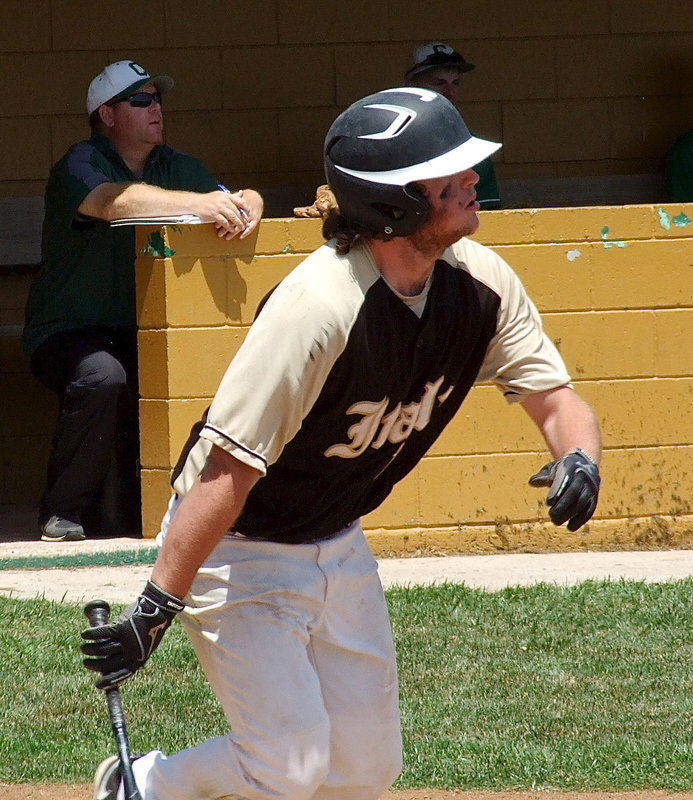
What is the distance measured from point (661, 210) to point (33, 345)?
2.91m

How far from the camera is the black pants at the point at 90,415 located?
21.7 feet

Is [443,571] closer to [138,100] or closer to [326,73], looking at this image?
[138,100]

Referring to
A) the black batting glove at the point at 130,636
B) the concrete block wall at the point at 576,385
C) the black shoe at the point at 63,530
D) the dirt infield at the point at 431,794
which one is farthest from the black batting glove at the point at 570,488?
the black shoe at the point at 63,530

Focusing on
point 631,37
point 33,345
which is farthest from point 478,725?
point 631,37

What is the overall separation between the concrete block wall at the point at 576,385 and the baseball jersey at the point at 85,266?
37cm

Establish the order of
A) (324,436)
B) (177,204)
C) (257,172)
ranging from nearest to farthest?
(324,436)
(177,204)
(257,172)

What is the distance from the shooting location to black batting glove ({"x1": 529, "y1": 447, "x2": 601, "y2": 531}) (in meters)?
2.94

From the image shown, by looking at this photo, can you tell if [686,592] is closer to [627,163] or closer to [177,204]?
[177,204]

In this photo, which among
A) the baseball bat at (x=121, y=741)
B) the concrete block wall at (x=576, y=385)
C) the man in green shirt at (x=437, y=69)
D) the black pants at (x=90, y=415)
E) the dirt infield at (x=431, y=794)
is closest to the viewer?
the baseball bat at (x=121, y=741)

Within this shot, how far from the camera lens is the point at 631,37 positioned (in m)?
8.60

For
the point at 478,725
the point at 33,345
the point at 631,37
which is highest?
the point at 631,37

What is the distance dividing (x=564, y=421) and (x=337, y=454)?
520 millimetres

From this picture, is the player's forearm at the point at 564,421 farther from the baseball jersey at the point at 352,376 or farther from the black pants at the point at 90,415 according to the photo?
the black pants at the point at 90,415

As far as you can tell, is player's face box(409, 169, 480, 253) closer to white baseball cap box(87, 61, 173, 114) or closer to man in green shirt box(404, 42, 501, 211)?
white baseball cap box(87, 61, 173, 114)
